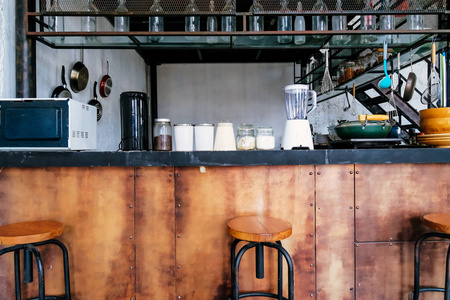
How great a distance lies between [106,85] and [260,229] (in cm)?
294

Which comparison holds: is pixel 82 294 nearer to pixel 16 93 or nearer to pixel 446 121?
pixel 16 93

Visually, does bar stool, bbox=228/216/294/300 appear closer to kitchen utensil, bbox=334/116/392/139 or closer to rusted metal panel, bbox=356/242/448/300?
rusted metal panel, bbox=356/242/448/300

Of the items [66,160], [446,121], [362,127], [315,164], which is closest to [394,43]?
[446,121]

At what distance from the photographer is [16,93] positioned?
190 cm

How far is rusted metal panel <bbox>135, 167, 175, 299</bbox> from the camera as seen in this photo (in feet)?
5.22

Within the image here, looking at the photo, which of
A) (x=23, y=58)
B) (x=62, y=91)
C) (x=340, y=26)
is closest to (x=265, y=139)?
(x=340, y=26)

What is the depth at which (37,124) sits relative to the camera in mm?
1496

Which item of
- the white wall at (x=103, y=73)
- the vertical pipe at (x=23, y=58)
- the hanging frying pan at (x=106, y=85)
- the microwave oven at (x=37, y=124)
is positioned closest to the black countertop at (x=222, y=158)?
the microwave oven at (x=37, y=124)

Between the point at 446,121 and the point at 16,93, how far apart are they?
2780 mm

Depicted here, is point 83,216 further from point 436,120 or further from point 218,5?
point 436,120

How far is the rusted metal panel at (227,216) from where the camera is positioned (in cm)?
160

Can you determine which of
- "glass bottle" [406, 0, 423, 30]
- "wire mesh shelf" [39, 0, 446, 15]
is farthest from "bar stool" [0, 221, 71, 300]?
"glass bottle" [406, 0, 423, 30]

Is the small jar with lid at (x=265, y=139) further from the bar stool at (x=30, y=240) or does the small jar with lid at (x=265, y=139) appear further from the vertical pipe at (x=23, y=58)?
the vertical pipe at (x=23, y=58)

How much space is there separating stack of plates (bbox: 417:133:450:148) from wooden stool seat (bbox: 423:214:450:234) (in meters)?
0.48
